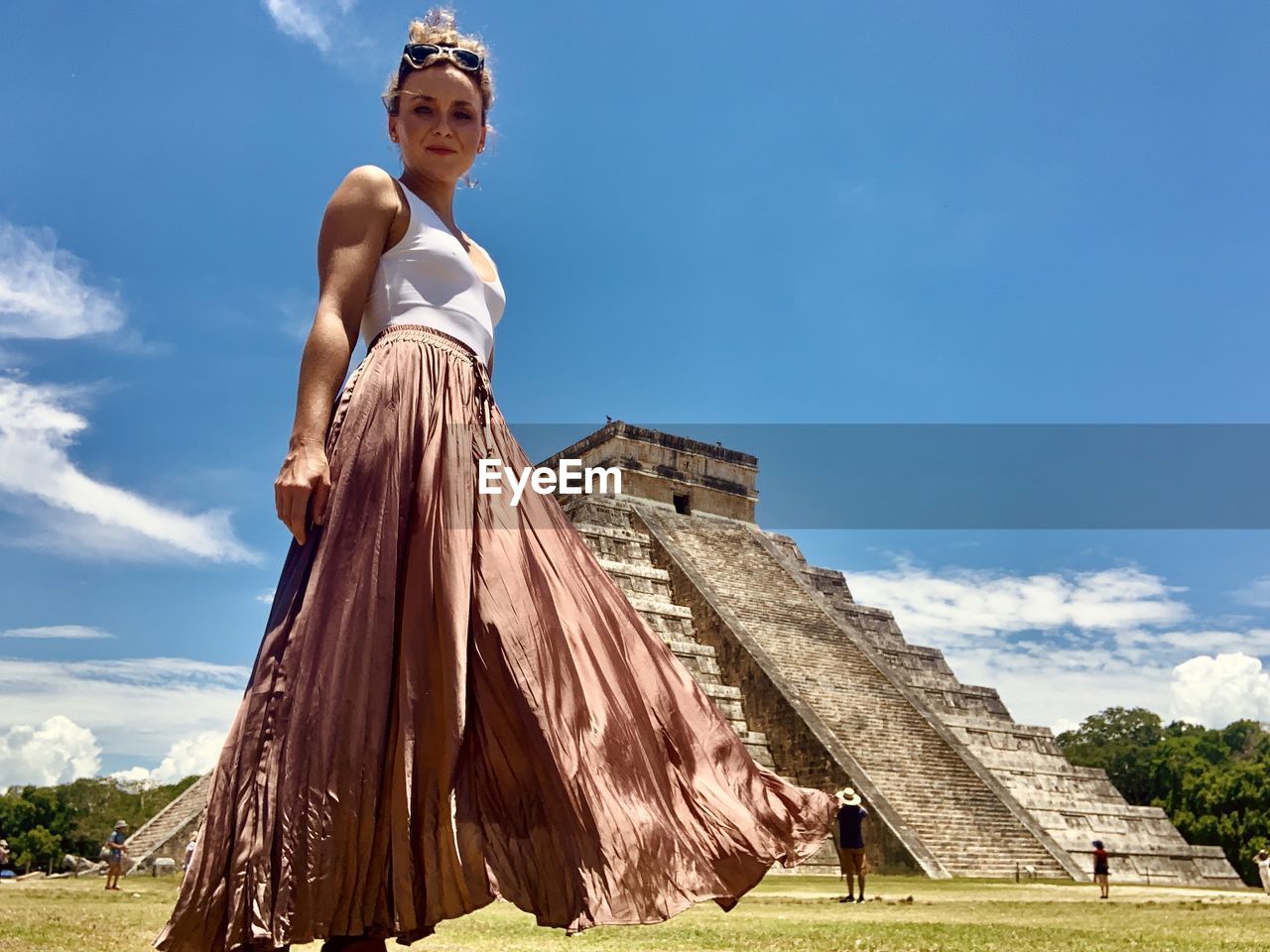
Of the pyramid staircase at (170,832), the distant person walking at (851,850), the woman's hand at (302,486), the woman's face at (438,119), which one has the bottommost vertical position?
the pyramid staircase at (170,832)

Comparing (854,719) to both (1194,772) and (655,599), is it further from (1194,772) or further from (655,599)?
(1194,772)

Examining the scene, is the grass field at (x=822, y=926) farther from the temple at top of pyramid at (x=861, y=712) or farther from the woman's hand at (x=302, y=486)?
the temple at top of pyramid at (x=861, y=712)

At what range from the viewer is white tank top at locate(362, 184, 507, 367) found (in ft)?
9.52

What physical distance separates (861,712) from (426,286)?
17.9 metres

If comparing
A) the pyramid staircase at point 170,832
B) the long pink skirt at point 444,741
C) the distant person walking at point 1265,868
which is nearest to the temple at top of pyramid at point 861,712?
the distant person walking at point 1265,868

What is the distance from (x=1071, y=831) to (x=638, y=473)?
39.9ft

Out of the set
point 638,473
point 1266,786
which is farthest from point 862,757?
point 1266,786

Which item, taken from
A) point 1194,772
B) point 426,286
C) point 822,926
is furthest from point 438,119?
point 1194,772

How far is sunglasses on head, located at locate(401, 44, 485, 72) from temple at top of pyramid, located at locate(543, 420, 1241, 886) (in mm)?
13788

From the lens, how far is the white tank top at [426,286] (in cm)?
290

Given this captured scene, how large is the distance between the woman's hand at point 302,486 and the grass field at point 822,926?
2.76m

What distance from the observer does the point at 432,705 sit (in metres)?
2.45

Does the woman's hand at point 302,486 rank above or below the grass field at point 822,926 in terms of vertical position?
above

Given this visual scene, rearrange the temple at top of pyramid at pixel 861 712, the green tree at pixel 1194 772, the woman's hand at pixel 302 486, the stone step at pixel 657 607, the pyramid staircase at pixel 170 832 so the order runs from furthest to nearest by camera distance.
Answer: the green tree at pixel 1194 772, the stone step at pixel 657 607, the temple at top of pyramid at pixel 861 712, the pyramid staircase at pixel 170 832, the woman's hand at pixel 302 486
